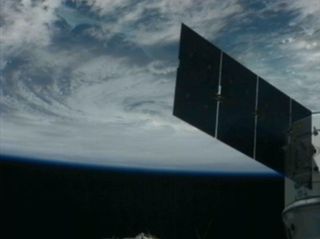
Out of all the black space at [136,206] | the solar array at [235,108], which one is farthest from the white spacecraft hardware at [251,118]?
the black space at [136,206]

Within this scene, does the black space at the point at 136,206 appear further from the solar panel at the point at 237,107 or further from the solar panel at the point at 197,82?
the solar panel at the point at 197,82

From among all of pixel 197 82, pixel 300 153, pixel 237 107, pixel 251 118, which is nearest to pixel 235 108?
pixel 237 107

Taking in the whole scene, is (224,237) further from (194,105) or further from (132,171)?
(194,105)

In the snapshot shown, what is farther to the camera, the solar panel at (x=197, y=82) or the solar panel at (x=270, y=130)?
the solar panel at (x=270, y=130)

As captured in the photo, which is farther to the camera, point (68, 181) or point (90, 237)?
point (68, 181)

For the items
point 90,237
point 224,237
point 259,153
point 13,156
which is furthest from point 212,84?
point 13,156

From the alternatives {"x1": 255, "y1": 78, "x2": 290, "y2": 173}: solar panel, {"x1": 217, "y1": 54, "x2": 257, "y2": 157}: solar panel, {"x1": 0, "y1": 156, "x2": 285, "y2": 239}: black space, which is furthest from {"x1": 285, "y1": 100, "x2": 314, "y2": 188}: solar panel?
{"x1": 0, "y1": 156, "x2": 285, "y2": 239}: black space
